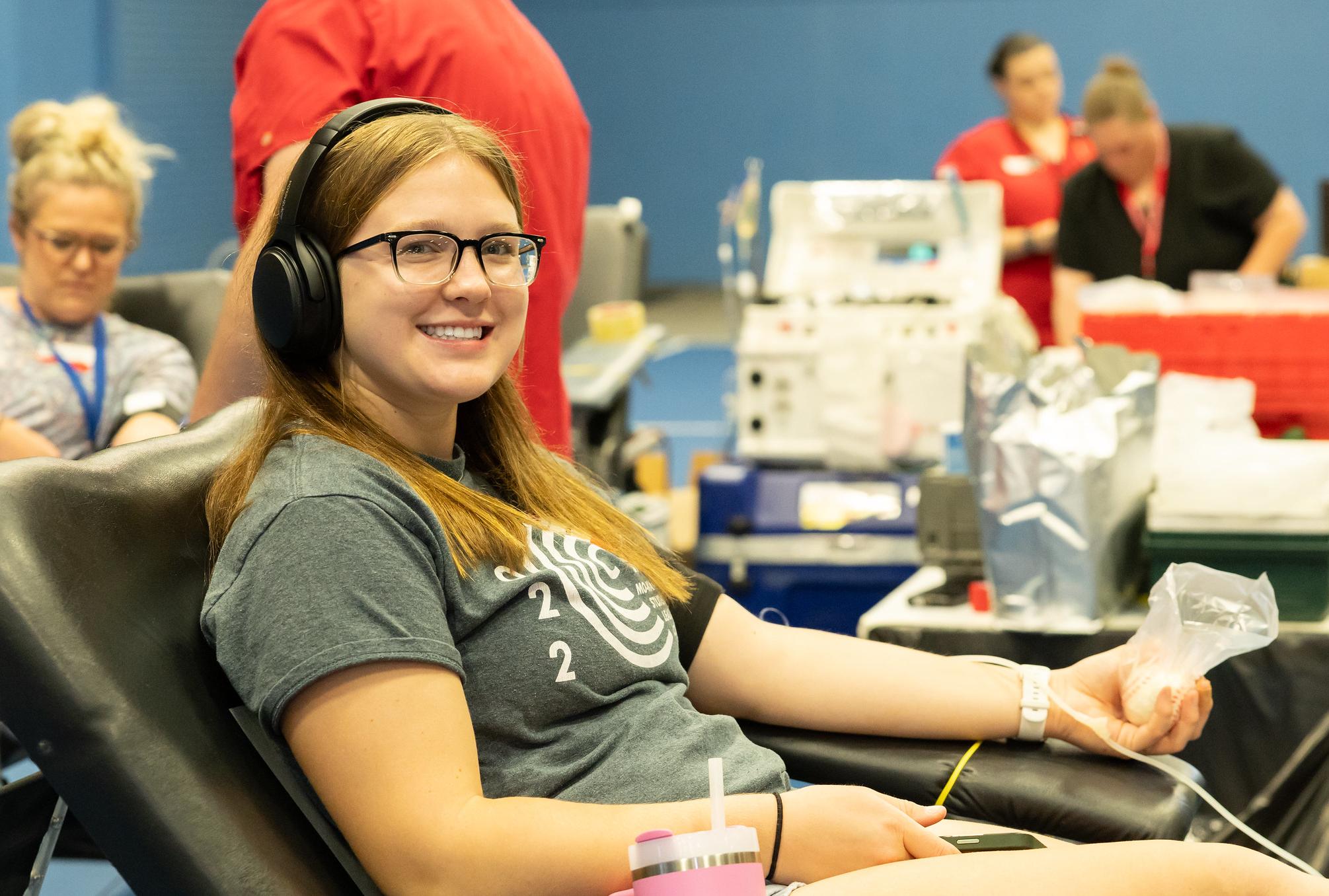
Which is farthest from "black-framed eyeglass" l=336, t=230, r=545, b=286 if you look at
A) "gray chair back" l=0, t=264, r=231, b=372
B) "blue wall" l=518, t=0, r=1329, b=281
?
"blue wall" l=518, t=0, r=1329, b=281

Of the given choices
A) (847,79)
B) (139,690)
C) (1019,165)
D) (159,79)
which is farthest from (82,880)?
(847,79)

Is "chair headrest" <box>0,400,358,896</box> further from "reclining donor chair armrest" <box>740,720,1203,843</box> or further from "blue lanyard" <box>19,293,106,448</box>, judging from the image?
"blue lanyard" <box>19,293,106,448</box>

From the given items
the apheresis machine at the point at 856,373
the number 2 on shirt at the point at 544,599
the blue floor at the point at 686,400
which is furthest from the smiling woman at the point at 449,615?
the blue floor at the point at 686,400

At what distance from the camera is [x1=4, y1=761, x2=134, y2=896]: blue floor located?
8.28ft

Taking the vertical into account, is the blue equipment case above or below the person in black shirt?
below

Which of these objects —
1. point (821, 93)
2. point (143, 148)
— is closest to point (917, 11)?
point (821, 93)

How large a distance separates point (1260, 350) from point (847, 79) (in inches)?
345

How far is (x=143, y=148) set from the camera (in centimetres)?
282

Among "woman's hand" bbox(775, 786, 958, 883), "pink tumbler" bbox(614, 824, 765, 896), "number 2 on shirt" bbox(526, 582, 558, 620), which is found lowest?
"woman's hand" bbox(775, 786, 958, 883)

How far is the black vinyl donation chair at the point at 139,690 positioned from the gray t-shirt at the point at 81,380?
5.02ft

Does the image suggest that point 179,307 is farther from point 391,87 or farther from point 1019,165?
point 1019,165

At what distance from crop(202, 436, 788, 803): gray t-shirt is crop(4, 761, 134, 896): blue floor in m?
1.60

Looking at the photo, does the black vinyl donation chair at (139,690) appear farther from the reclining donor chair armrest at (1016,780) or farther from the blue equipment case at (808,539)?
the blue equipment case at (808,539)

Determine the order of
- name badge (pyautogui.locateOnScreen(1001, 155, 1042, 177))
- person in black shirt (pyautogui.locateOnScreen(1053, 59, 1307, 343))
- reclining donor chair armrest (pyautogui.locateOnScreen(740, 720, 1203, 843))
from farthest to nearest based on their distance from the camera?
1. name badge (pyautogui.locateOnScreen(1001, 155, 1042, 177))
2. person in black shirt (pyautogui.locateOnScreen(1053, 59, 1307, 343))
3. reclining donor chair armrest (pyautogui.locateOnScreen(740, 720, 1203, 843))
